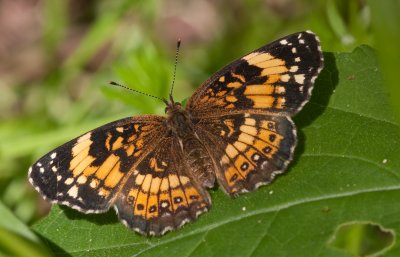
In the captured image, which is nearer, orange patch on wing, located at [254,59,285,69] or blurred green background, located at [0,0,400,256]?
orange patch on wing, located at [254,59,285,69]

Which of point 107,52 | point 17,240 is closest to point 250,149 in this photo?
point 17,240

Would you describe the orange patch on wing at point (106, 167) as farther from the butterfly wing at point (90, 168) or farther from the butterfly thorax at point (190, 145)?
the butterfly thorax at point (190, 145)

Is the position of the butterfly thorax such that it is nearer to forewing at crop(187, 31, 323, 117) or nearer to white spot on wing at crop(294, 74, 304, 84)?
forewing at crop(187, 31, 323, 117)

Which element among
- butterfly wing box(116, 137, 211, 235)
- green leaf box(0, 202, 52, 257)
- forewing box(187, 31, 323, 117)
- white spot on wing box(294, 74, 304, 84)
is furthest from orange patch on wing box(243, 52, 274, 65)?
green leaf box(0, 202, 52, 257)

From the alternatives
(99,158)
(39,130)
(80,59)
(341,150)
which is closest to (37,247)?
(99,158)

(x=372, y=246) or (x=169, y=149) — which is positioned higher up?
(x=169, y=149)

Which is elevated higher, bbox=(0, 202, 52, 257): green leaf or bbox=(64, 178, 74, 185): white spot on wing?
bbox=(64, 178, 74, 185): white spot on wing

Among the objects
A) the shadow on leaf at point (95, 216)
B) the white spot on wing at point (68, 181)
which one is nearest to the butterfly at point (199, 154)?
the white spot on wing at point (68, 181)

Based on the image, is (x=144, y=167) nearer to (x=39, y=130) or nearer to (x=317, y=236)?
(x=317, y=236)
